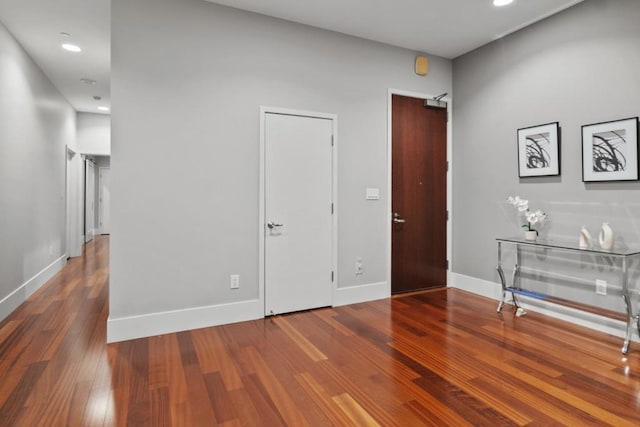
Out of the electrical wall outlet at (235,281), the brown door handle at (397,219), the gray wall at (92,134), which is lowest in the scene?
the electrical wall outlet at (235,281)

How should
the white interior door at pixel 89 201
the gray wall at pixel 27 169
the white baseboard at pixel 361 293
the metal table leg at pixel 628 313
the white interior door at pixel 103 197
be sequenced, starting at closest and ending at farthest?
the metal table leg at pixel 628 313 < the gray wall at pixel 27 169 < the white baseboard at pixel 361 293 < the white interior door at pixel 89 201 < the white interior door at pixel 103 197

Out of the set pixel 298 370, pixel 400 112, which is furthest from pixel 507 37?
pixel 298 370

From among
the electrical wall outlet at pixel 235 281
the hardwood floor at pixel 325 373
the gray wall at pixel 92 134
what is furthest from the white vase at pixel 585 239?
the gray wall at pixel 92 134

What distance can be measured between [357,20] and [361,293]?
2.88 m

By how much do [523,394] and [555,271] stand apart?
185cm

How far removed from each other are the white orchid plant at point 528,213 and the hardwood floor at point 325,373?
925 millimetres

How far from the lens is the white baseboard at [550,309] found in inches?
118

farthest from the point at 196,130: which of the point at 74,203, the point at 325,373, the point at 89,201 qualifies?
the point at 89,201

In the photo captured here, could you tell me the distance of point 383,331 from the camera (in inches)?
122

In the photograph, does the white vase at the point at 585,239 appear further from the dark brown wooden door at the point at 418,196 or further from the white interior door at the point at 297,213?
the white interior door at the point at 297,213

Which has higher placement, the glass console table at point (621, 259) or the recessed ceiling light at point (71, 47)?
the recessed ceiling light at point (71, 47)

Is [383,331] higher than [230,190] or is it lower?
lower

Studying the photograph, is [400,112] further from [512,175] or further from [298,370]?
[298,370]

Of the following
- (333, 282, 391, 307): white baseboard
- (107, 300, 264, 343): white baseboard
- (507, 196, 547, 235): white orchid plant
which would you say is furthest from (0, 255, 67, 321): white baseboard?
(507, 196, 547, 235): white orchid plant
